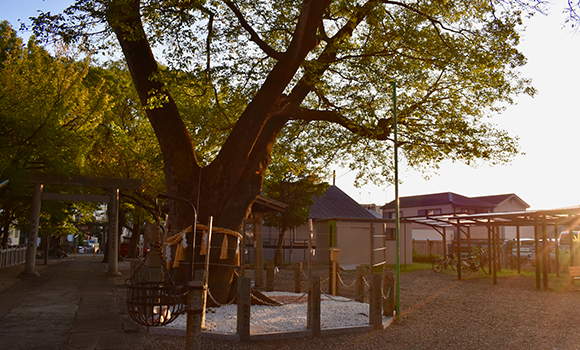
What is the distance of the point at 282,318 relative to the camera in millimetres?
9148

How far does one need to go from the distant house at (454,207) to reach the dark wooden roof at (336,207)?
763 cm

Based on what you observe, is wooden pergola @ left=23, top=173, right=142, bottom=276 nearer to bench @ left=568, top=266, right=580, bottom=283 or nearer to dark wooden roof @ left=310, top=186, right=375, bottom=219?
bench @ left=568, top=266, right=580, bottom=283

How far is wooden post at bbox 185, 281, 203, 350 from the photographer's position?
5.40m

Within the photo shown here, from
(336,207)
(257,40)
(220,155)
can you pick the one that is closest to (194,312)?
(220,155)

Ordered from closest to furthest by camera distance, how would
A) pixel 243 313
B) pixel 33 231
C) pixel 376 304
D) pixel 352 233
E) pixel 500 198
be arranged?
pixel 243 313
pixel 376 304
pixel 33 231
pixel 352 233
pixel 500 198

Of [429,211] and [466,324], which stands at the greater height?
[429,211]

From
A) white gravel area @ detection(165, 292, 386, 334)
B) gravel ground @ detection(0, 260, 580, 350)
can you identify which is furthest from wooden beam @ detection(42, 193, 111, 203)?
white gravel area @ detection(165, 292, 386, 334)

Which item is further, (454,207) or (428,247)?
(454,207)

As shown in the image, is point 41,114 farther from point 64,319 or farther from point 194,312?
point 194,312

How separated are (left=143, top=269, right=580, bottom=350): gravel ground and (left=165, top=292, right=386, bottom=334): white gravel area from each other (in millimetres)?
670

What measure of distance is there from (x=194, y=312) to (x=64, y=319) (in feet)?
15.0

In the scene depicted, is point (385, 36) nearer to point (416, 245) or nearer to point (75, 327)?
point (75, 327)

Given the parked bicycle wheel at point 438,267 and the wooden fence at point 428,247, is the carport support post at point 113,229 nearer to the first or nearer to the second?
the parked bicycle wheel at point 438,267

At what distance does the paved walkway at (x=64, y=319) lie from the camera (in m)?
6.86
